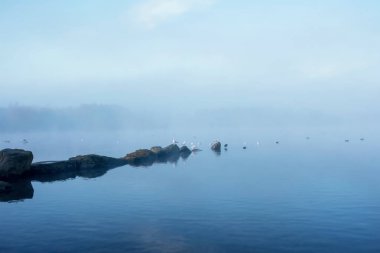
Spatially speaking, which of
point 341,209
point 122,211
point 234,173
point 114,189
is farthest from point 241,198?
point 234,173

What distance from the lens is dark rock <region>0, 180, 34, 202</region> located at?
5259 centimetres

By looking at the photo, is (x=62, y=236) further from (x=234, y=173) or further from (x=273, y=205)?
(x=234, y=173)

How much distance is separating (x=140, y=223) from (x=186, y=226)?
4969mm

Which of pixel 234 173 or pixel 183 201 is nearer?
pixel 183 201

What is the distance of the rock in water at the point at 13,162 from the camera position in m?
67.4

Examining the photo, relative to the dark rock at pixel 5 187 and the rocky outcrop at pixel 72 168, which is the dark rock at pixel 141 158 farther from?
the dark rock at pixel 5 187

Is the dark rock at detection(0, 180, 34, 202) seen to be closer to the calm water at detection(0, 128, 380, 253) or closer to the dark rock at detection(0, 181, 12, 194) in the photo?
the dark rock at detection(0, 181, 12, 194)

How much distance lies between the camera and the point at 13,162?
68.1 metres

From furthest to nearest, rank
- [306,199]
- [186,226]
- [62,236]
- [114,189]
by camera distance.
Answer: [114,189] → [306,199] → [186,226] → [62,236]

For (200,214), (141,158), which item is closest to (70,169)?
(141,158)

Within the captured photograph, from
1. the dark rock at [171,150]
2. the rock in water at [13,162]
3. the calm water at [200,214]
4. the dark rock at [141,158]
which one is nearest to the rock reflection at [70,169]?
the dark rock at [141,158]

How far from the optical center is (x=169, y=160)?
108 metres

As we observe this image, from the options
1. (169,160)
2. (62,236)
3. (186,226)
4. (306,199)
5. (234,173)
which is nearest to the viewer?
(62,236)

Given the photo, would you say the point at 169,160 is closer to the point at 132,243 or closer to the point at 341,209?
the point at 341,209
